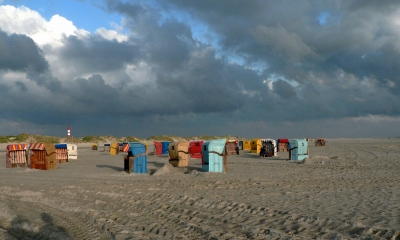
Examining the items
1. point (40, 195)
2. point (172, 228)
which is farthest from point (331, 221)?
point (40, 195)

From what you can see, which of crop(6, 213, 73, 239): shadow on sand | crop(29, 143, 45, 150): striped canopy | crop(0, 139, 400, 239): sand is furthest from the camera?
crop(29, 143, 45, 150): striped canopy

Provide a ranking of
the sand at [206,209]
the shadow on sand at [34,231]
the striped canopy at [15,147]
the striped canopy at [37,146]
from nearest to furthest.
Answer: the shadow on sand at [34,231] → the sand at [206,209] → the striped canopy at [37,146] → the striped canopy at [15,147]

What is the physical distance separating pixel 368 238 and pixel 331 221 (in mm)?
1070

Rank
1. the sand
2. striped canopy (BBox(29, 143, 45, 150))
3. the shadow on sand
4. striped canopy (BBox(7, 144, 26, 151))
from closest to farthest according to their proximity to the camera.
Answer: the shadow on sand, the sand, striped canopy (BBox(29, 143, 45, 150)), striped canopy (BBox(7, 144, 26, 151))

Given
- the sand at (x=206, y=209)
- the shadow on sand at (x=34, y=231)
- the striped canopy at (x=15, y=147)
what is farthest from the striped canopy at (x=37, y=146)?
the shadow on sand at (x=34, y=231)

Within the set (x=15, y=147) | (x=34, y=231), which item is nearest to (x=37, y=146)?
(x=15, y=147)

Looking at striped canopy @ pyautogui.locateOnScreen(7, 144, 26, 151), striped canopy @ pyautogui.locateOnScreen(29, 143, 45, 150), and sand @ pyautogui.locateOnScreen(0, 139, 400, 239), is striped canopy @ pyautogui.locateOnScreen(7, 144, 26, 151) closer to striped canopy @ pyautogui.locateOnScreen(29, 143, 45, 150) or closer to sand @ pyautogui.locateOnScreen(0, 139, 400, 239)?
striped canopy @ pyautogui.locateOnScreen(29, 143, 45, 150)

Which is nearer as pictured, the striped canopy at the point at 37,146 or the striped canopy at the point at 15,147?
the striped canopy at the point at 37,146

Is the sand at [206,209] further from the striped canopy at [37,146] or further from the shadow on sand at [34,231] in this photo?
the striped canopy at [37,146]

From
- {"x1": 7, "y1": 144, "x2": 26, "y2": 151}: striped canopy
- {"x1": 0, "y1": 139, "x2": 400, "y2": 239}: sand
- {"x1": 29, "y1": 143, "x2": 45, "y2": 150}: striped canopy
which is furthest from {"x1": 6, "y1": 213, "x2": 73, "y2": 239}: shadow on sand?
{"x1": 7, "y1": 144, "x2": 26, "y2": 151}: striped canopy

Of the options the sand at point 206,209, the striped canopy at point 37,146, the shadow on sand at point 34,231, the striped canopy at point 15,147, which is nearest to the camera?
the shadow on sand at point 34,231

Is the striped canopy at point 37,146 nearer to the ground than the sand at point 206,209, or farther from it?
farther from it

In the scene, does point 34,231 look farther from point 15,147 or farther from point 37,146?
point 15,147

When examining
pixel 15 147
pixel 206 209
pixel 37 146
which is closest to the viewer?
pixel 206 209
